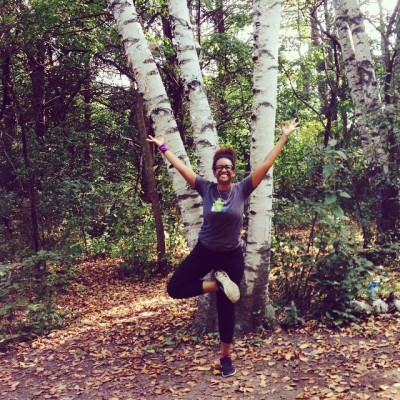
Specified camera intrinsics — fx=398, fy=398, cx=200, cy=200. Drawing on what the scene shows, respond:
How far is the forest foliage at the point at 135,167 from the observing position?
496 centimetres

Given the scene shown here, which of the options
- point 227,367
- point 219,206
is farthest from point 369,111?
point 227,367

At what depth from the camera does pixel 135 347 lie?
494 centimetres

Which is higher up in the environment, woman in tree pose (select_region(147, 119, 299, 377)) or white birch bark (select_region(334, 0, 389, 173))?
white birch bark (select_region(334, 0, 389, 173))

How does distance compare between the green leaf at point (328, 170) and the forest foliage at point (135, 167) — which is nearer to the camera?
the green leaf at point (328, 170)

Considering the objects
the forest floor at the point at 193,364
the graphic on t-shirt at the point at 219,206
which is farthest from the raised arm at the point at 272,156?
the forest floor at the point at 193,364

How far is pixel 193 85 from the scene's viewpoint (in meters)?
4.64

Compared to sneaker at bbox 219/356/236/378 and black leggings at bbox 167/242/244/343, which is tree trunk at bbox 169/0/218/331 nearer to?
black leggings at bbox 167/242/244/343

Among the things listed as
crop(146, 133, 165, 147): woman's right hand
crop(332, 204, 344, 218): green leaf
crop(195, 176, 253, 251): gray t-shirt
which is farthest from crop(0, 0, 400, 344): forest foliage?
crop(146, 133, 165, 147): woman's right hand

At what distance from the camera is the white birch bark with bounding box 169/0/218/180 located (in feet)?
15.2

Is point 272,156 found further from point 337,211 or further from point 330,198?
point 337,211

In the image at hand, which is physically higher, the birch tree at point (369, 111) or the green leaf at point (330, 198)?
the birch tree at point (369, 111)

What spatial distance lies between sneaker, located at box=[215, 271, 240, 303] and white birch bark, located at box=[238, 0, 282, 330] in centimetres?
91

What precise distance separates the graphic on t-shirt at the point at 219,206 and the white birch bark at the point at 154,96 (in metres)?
0.94

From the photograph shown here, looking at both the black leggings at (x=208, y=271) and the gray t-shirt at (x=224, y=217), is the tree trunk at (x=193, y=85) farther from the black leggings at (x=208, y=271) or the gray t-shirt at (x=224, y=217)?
the black leggings at (x=208, y=271)
